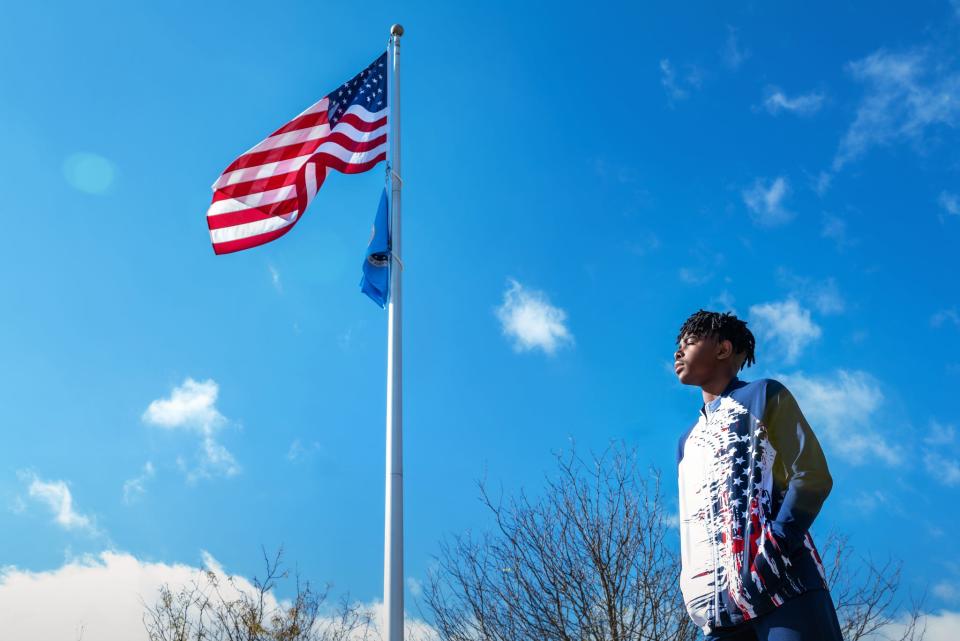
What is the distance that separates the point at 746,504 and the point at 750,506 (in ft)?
0.07

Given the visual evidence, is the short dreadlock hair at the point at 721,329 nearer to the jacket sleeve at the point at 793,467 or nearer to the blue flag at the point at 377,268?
the jacket sleeve at the point at 793,467

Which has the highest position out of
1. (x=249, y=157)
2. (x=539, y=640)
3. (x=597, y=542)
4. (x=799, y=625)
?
(x=249, y=157)

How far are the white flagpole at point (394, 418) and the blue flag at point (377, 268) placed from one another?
0.11 metres

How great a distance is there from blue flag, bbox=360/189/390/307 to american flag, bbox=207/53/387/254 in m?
0.79

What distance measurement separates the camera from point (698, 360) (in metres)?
2.99

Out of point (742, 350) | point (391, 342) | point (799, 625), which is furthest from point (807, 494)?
point (391, 342)

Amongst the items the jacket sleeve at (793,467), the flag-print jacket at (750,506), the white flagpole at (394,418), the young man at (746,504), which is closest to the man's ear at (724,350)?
the young man at (746,504)

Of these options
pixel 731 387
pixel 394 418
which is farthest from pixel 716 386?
pixel 394 418

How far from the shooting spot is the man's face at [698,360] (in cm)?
298

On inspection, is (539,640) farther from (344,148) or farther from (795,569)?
(795,569)

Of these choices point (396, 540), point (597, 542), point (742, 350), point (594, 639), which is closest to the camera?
point (742, 350)

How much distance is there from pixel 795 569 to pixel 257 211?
23.3ft

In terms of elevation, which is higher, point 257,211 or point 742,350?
point 257,211

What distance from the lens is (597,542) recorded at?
29.6 ft
